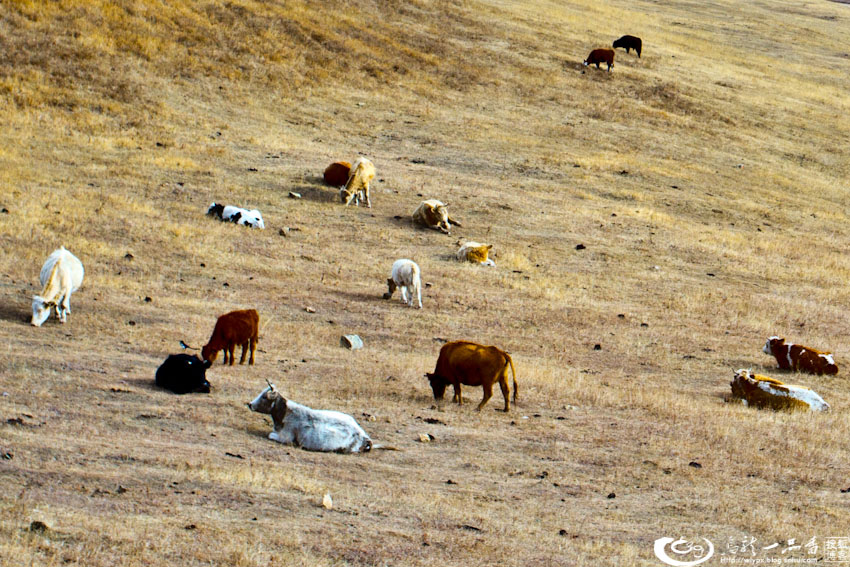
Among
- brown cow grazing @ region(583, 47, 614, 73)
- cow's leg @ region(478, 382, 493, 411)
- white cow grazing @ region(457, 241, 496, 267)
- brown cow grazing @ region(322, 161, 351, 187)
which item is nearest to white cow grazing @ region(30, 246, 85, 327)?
cow's leg @ region(478, 382, 493, 411)

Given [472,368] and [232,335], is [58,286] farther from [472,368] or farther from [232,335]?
[472,368]

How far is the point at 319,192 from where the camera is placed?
92.9 ft

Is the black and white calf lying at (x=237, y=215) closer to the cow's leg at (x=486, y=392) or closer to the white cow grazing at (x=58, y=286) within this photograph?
the white cow grazing at (x=58, y=286)

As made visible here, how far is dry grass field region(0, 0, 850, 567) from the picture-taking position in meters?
9.25

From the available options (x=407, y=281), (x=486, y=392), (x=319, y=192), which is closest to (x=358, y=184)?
(x=319, y=192)

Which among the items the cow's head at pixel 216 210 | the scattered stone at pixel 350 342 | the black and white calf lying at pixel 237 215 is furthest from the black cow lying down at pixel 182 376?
the cow's head at pixel 216 210

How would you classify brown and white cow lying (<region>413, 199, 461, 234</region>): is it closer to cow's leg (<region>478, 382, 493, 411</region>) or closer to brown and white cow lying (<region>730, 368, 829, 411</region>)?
brown and white cow lying (<region>730, 368, 829, 411</region>)

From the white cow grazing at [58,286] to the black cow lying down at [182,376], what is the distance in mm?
3721

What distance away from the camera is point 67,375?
12758 millimetres

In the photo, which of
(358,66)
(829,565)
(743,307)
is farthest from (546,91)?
(829,565)

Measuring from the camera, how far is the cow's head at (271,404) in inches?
448

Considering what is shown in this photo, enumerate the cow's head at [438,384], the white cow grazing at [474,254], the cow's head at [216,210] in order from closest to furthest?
1. the cow's head at [438,384]
2. the white cow grazing at [474,254]
3. the cow's head at [216,210]

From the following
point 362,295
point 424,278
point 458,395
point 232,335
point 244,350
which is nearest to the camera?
point 458,395

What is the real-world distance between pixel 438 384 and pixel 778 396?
5.61 m
